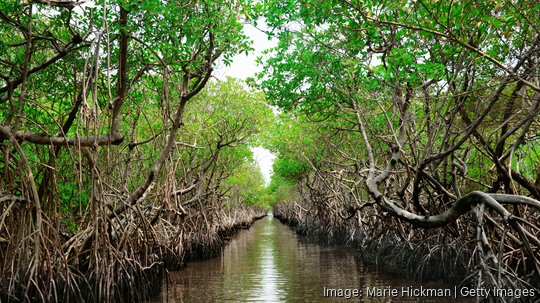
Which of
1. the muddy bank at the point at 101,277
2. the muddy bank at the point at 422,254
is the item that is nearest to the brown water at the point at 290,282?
the muddy bank at the point at 422,254

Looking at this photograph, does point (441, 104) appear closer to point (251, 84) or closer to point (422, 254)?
point (422, 254)

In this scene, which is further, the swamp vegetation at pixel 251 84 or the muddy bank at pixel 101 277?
the muddy bank at pixel 101 277

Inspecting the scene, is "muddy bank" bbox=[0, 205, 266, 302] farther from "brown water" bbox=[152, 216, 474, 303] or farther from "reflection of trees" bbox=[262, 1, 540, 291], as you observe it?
"reflection of trees" bbox=[262, 1, 540, 291]

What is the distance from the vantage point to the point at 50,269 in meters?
6.18

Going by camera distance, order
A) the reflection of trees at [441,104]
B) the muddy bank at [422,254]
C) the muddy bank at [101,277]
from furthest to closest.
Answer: the muddy bank at [422,254] → the muddy bank at [101,277] → the reflection of trees at [441,104]

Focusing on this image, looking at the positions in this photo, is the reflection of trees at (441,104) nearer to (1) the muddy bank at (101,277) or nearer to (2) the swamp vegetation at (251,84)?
(2) the swamp vegetation at (251,84)

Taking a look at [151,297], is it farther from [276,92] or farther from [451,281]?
[451,281]

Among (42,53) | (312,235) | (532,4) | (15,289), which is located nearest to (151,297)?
(15,289)

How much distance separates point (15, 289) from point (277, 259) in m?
9.00

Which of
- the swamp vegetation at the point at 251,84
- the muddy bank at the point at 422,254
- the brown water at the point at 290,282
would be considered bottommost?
the brown water at the point at 290,282

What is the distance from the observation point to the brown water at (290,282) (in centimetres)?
822

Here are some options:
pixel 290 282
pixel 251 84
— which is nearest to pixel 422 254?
pixel 290 282

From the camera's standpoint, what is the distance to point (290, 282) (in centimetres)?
1002

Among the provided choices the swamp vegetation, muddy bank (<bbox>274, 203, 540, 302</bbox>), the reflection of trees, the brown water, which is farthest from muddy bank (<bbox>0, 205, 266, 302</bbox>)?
muddy bank (<bbox>274, 203, 540, 302</bbox>)
